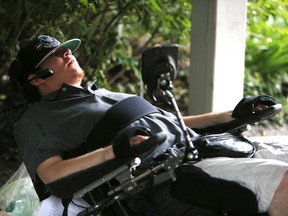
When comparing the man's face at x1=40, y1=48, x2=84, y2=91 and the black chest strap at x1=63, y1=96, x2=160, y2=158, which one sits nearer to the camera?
the black chest strap at x1=63, y1=96, x2=160, y2=158

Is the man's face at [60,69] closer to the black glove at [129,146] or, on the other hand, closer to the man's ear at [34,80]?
the man's ear at [34,80]

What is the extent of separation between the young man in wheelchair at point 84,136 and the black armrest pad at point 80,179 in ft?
→ 0.06

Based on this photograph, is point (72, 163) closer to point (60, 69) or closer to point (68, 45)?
point (60, 69)

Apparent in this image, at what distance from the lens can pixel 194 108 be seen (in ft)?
14.6

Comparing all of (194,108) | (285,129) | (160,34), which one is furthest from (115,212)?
(285,129)

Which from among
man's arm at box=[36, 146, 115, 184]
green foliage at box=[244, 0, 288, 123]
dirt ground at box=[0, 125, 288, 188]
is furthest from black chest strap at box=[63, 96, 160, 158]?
green foliage at box=[244, 0, 288, 123]

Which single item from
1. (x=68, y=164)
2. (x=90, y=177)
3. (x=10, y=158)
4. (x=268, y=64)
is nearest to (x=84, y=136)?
(x=68, y=164)

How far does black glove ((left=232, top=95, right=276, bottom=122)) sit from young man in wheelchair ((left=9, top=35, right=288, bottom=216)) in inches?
0.5

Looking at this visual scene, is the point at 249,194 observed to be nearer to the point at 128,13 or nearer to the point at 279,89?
the point at 128,13

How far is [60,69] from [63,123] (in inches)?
15.7

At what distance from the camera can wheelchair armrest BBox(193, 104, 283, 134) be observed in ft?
10.2

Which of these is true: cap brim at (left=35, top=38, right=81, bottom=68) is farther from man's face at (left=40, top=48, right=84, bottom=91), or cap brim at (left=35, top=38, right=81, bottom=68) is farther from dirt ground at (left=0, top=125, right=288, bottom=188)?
dirt ground at (left=0, top=125, right=288, bottom=188)

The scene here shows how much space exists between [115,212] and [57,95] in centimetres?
79

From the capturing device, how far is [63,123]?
9.64 ft
